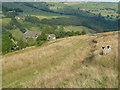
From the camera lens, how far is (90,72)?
689 inches

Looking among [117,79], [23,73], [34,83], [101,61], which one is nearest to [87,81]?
[117,79]

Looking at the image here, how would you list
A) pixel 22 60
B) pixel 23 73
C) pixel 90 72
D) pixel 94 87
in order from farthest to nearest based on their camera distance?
pixel 22 60 → pixel 23 73 → pixel 90 72 → pixel 94 87

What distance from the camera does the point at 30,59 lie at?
41875 millimetres

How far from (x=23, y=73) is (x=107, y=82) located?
21.2 meters

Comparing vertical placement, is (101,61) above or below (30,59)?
above

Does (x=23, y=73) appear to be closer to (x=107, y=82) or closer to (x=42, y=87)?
(x=42, y=87)

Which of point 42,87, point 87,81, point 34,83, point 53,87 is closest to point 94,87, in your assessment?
point 87,81

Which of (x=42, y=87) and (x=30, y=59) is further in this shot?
(x=30, y=59)

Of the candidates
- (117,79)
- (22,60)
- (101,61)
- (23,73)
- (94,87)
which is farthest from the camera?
(22,60)

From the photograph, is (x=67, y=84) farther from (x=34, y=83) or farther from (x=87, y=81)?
(x=34, y=83)

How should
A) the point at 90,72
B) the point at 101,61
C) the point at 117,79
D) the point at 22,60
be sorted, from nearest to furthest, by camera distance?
the point at 117,79
the point at 90,72
the point at 101,61
the point at 22,60

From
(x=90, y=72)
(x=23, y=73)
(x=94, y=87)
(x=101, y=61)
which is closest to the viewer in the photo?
(x=94, y=87)

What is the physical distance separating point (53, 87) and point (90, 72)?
418 centimetres

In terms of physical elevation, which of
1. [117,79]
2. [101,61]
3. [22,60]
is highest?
[117,79]
